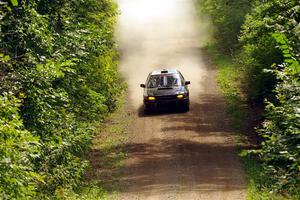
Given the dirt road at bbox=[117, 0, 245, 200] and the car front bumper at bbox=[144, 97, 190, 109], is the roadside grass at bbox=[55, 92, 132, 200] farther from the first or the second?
the car front bumper at bbox=[144, 97, 190, 109]

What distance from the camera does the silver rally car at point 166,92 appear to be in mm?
25250

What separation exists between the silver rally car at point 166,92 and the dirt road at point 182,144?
661 millimetres

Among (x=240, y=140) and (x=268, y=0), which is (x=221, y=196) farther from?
(x=268, y=0)

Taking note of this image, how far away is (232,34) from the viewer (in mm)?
38688

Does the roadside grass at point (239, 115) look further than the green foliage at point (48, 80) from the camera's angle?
Yes

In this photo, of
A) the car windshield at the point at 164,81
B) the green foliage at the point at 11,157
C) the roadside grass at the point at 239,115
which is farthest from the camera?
the car windshield at the point at 164,81

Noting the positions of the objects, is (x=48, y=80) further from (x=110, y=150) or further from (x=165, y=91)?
(x=165, y=91)

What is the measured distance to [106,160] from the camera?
20.7 m

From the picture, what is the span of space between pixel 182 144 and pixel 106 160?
3.25 m

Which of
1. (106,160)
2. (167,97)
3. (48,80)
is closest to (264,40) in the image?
(167,97)

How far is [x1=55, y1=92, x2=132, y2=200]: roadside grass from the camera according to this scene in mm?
16594

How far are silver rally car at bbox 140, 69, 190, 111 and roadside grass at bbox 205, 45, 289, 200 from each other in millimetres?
2567

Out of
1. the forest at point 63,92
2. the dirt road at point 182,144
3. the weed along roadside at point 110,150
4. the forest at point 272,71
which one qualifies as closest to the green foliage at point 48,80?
the forest at point 63,92

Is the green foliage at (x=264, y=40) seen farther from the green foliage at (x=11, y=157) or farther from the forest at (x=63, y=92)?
the green foliage at (x=11, y=157)
